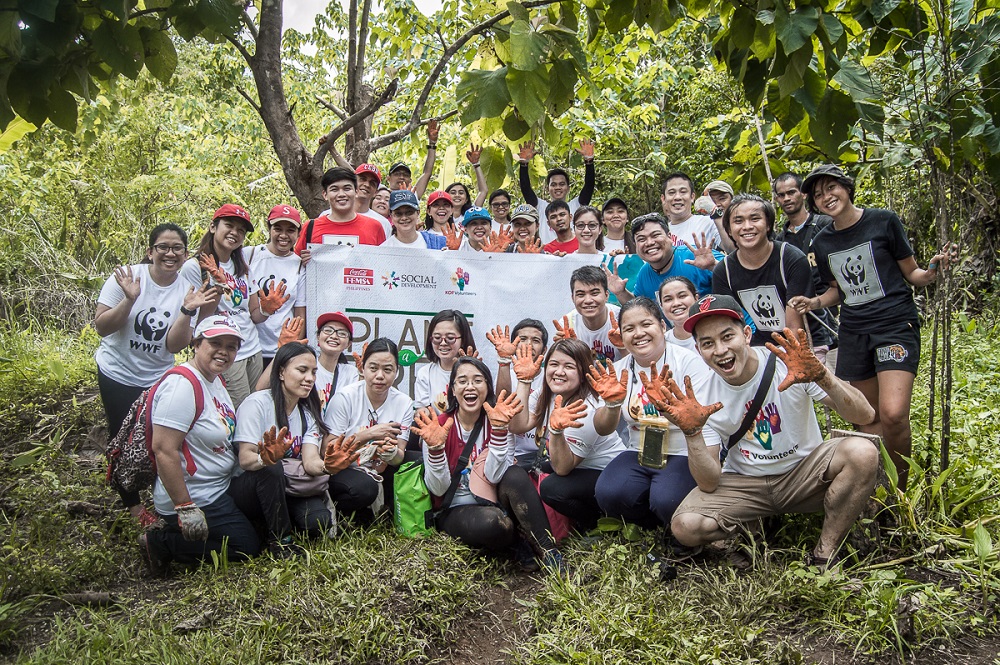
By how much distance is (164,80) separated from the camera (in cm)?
311

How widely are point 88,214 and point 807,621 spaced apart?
39.5 feet

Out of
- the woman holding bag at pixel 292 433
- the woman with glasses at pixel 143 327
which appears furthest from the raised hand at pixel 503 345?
the woman with glasses at pixel 143 327

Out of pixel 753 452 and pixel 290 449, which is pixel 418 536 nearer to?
pixel 290 449

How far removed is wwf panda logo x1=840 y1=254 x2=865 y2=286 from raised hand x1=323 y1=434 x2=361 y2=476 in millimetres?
3231

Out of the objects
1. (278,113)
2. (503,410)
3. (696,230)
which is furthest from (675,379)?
Result: (278,113)

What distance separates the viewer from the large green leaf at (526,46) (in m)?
2.37

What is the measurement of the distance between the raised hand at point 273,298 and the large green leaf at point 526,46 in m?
3.66

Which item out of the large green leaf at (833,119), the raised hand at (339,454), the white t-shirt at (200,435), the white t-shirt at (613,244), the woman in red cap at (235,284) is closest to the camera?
the large green leaf at (833,119)

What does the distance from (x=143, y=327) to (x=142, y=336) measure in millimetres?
65

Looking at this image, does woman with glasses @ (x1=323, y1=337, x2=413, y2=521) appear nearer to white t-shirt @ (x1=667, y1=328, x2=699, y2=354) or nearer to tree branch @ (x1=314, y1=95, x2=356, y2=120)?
white t-shirt @ (x1=667, y1=328, x2=699, y2=354)

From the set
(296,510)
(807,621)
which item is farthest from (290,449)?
(807,621)

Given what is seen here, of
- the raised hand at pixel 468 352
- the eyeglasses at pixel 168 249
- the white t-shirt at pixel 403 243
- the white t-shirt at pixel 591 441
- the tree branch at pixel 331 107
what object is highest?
the tree branch at pixel 331 107

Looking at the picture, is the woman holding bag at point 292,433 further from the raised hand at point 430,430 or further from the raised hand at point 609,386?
the raised hand at point 609,386

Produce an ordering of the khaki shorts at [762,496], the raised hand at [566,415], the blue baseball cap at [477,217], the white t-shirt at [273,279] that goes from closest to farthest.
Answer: the khaki shorts at [762,496], the raised hand at [566,415], the white t-shirt at [273,279], the blue baseball cap at [477,217]
